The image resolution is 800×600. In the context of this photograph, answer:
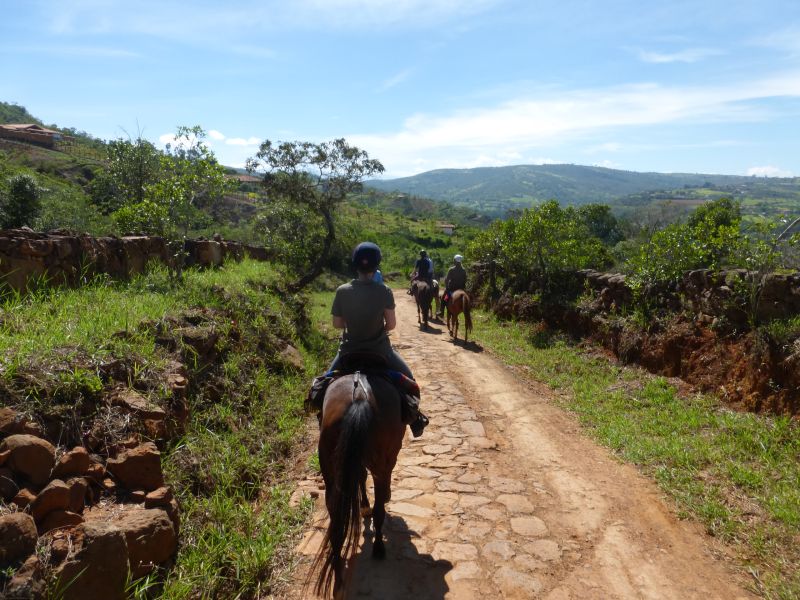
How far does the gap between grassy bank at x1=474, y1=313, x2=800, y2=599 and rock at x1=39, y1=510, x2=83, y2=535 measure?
503 cm

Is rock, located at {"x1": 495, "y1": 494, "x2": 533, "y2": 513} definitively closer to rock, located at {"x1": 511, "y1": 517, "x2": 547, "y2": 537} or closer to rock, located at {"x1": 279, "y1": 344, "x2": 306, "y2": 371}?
rock, located at {"x1": 511, "y1": 517, "x2": 547, "y2": 537}

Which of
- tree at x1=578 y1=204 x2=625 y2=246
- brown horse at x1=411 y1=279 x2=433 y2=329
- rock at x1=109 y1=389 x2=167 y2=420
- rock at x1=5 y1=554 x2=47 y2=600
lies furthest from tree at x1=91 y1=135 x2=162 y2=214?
tree at x1=578 y1=204 x2=625 y2=246

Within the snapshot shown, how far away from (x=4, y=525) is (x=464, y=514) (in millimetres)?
3575

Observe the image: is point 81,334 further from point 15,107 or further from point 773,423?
point 15,107

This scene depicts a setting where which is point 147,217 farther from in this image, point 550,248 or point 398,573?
point 550,248

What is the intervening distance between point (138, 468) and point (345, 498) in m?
1.72

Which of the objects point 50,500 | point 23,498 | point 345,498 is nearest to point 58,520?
point 50,500

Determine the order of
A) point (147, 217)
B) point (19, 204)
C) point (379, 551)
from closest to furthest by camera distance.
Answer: point (379, 551)
point (147, 217)
point (19, 204)

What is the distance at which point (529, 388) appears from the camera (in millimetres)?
8875

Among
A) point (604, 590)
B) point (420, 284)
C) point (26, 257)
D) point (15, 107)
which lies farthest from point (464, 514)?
point (15, 107)

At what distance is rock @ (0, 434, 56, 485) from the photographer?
3098mm

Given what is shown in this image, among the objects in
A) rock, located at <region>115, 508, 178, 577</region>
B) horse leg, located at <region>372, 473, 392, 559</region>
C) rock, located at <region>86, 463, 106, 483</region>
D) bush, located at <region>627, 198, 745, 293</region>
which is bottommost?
horse leg, located at <region>372, 473, 392, 559</region>

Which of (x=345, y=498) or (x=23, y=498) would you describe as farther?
(x=345, y=498)

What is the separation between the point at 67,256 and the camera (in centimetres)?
633
